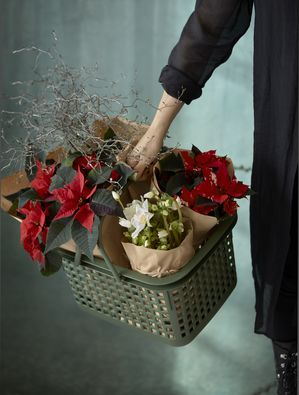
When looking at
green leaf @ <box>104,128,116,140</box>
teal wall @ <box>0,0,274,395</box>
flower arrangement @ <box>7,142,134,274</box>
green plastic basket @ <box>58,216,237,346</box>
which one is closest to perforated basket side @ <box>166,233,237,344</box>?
green plastic basket @ <box>58,216,237,346</box>

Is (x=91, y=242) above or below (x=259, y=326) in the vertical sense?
above

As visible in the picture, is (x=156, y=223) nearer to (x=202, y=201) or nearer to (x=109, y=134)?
(x=202, y=201)

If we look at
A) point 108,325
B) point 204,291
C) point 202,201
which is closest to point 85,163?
point 202,201

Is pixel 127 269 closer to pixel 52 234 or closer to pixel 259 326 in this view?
pixel 52 234

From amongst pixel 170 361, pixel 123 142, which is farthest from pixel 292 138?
pixel 170 361

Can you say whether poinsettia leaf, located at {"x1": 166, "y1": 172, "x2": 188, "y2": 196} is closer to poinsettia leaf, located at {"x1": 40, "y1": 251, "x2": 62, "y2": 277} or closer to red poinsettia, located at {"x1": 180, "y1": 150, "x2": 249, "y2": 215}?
red poinsettia, located at {"x1": 180, "y1": 150, "x2": 249, "y2": 215}

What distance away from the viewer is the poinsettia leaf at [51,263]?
141 centimetres

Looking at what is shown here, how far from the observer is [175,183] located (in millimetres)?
1434

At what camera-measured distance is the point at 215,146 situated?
2527 mm

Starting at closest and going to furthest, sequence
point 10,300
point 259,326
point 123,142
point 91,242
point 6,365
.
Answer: point 91,242 → point 123,142 → point 259,326 → point 6,365 → point 10,300

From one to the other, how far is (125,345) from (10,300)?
16.2 inches

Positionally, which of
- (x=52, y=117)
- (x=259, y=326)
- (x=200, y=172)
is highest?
(x=52, y=117)

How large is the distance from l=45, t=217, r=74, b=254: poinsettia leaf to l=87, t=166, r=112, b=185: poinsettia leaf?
0.09 m

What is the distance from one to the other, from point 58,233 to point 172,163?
11.5 inches
